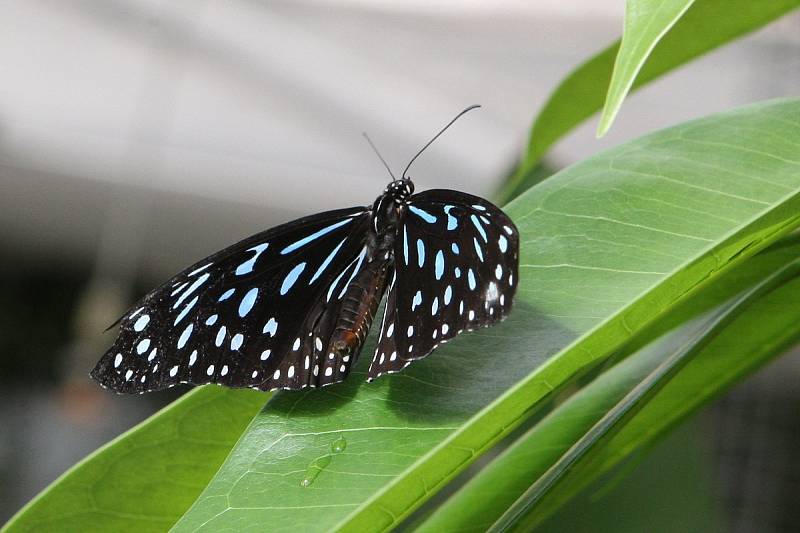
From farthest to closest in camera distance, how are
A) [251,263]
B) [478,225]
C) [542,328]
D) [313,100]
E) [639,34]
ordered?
[313,100] → [251,263] → [478,225] → [542,328] → [639,34]

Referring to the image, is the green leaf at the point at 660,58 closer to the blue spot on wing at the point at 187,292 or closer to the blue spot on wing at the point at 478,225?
the blue spot on wing at the point at 478,225

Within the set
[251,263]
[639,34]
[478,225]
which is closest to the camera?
[639,34]

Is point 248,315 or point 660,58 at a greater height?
point 660,58

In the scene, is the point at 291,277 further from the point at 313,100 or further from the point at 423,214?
the point at 313,100

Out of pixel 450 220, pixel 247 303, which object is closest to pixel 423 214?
pixel 450 220

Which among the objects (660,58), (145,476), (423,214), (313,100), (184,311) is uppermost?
(313,100)

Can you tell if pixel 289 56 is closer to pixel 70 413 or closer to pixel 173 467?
pixel 70 413

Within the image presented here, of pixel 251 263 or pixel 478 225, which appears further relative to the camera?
pixel 251 263

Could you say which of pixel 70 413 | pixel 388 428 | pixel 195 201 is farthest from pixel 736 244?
pixel 70 413
